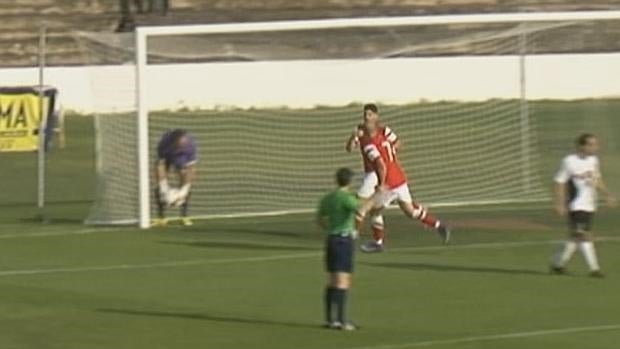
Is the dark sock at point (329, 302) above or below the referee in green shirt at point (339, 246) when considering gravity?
below

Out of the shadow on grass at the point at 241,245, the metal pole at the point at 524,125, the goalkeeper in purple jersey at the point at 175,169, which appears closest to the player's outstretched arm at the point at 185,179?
the goalkeeper in purple jersey at the point at 175,169

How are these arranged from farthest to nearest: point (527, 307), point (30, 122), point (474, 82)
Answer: point (474, 82) < point (30, 122) < point (527, 307)

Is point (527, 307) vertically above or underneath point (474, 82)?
underneath

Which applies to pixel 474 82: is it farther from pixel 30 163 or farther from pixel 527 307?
pixel 527 307

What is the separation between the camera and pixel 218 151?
35094mm

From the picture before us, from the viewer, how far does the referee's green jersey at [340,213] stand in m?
18.9

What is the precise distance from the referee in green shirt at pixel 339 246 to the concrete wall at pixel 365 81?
21.4 m

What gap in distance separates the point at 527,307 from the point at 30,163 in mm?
19037

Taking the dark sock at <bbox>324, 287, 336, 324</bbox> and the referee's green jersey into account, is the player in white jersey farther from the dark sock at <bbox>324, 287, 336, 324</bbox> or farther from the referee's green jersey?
the dark sock at <bbox>324, 287, 336, 324</bbox>

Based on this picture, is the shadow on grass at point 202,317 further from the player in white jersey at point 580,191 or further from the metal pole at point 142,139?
the metal pole at point 142,139

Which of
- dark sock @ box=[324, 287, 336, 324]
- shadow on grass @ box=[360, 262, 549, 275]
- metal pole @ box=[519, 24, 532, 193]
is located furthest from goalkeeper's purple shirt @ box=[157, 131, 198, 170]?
dark sock @ box=[324, 287, 336, 324]

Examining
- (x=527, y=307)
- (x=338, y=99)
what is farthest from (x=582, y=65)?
(x=527, y=307)

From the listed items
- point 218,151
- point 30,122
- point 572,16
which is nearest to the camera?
point 572,16

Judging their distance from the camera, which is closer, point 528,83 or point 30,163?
point 30,163
